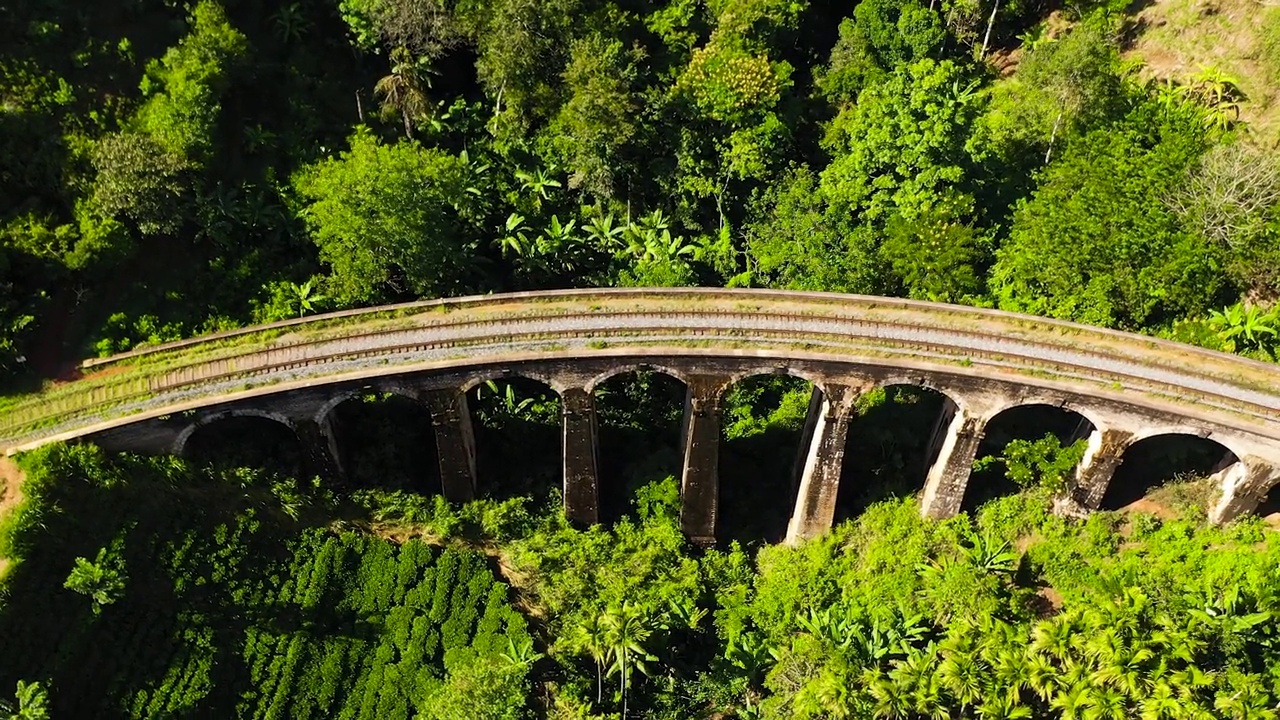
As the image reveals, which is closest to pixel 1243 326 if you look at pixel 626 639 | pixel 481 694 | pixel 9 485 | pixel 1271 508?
pixel 1271 508

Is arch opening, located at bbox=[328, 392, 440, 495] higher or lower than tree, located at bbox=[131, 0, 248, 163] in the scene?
lower

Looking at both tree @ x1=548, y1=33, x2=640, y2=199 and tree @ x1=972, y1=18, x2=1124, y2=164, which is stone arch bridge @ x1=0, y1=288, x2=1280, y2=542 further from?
tree @ x1=972, y1=18, x2=1124, y2=164

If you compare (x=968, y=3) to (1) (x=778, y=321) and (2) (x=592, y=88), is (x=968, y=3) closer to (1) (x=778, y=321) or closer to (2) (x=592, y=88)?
(2) (x=592, y=88)

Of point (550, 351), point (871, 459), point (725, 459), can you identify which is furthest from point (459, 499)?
point (871, 459)

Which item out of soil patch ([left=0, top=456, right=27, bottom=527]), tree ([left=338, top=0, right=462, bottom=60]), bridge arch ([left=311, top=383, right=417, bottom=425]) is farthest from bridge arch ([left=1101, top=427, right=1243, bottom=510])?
soil patch ([left=0, top=456, right=27, bottom=527])

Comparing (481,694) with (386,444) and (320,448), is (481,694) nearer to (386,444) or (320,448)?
(320,448)
